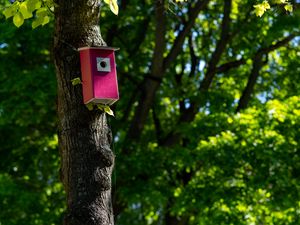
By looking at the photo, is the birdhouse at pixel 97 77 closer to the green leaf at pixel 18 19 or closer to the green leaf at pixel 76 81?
the green leaf at pixel 76 81

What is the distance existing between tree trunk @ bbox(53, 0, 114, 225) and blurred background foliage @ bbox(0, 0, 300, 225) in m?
3.66

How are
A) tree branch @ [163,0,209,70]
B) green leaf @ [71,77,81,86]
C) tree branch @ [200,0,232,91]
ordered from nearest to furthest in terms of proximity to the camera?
1. green leaf @ [71,77,81,86]
2. tree branch @ [163,0,209,70]
3. tree branch @ [200,0,232,91]

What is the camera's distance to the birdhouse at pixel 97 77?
14.4ft

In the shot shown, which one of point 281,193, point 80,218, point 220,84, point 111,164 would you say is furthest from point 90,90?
point 220,84

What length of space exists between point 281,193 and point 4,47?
523cm

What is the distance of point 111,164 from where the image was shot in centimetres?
439

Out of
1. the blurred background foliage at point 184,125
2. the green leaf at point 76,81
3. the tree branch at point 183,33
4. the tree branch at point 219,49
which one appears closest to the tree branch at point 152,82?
the blurred background foliage at point 184,125

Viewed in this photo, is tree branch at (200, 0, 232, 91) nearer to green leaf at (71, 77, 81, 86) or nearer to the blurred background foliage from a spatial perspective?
the blurred background foliage

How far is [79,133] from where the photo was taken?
4.38m

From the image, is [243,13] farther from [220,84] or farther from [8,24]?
[8,24]

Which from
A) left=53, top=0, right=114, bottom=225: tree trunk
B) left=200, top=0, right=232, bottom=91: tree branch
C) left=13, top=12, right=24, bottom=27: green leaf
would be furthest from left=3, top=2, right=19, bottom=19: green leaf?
left=200, top=0, right=232, bottom=91: tree branch

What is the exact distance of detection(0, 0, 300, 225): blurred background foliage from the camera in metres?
9.42

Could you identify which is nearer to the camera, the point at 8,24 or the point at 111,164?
the point at 111,164

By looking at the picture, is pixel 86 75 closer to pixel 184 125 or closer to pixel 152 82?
pixel 184 125
